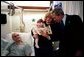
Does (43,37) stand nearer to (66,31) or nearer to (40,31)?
(40,31)

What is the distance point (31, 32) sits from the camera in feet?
6.86

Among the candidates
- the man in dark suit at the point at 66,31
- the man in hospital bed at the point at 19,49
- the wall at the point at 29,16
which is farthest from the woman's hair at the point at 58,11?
the man in hospital bed at the point at 19,49

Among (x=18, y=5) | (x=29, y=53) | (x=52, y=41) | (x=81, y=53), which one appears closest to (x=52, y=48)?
(x=52, y=41)

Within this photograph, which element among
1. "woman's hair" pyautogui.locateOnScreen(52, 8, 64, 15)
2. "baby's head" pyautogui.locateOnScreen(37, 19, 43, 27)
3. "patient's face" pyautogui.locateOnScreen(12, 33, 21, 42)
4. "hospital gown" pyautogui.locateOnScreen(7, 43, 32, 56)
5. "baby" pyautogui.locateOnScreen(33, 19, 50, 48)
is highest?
"woman's hair" pyautogui.locateOnScreen(52, 8, 64, 15)

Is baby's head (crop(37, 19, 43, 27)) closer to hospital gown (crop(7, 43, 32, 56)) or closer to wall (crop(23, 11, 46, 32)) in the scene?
wall (crop(23, 11, 46, 32))

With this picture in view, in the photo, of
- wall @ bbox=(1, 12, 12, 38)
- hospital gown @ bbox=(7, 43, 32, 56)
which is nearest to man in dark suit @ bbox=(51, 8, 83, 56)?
hospital gown @ bbox=(7, 43, 32, 56)

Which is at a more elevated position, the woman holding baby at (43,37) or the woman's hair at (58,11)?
the woman's hair at (58,11)

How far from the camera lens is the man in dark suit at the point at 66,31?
6.70 ft

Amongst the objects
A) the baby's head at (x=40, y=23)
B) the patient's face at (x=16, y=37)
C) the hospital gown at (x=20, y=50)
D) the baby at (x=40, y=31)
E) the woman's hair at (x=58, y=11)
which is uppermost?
→ the woman's hair at (x=58, y=11)

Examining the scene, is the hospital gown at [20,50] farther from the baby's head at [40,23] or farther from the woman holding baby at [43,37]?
the baby's head at [40,23]

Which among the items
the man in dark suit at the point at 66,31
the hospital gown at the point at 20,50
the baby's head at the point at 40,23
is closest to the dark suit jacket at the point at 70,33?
the man in dark suit at the point at 66,31

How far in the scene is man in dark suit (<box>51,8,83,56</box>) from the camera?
204 centimetres

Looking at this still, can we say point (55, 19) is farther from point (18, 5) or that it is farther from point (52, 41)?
point (18, 5)

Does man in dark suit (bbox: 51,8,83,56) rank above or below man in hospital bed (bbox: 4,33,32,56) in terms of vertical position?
above
